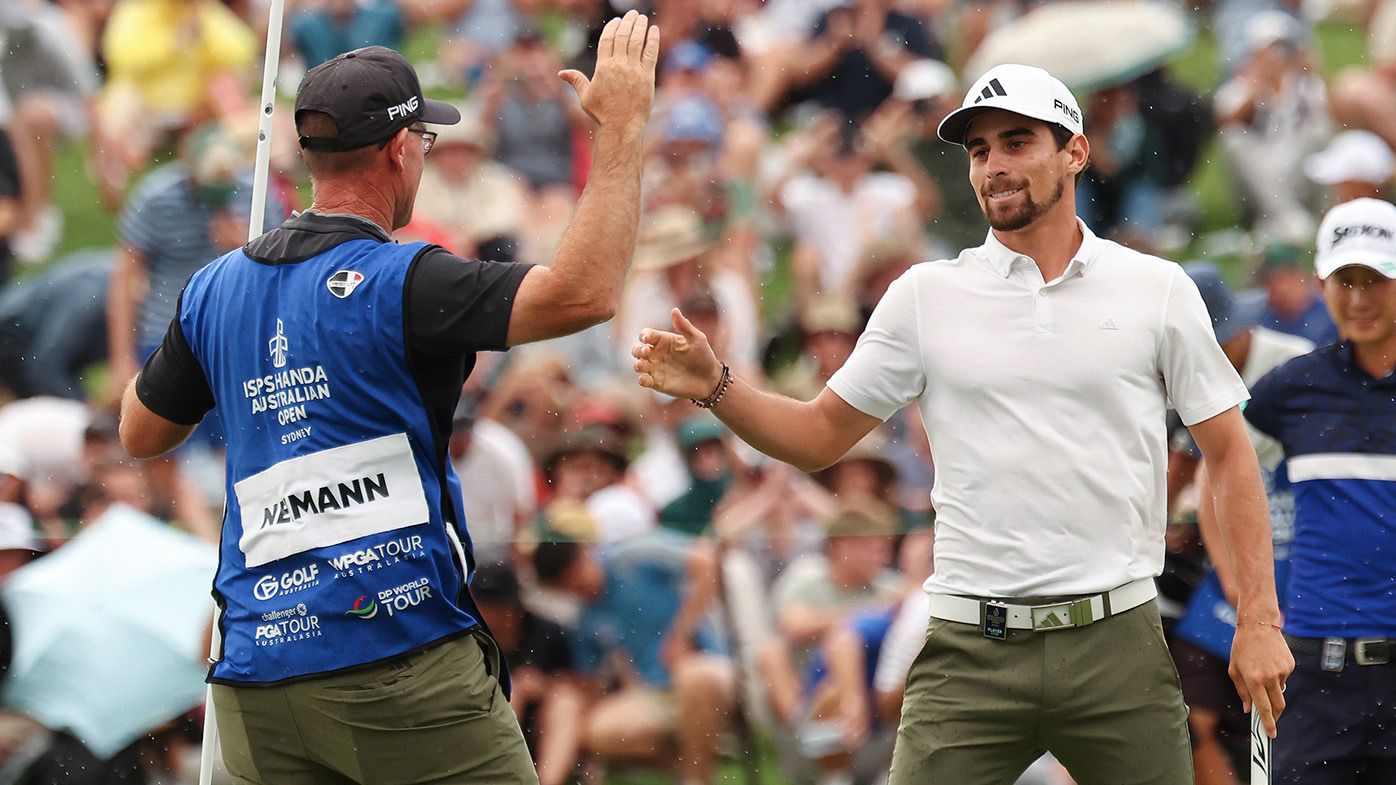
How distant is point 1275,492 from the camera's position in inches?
217

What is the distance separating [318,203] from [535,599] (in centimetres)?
304

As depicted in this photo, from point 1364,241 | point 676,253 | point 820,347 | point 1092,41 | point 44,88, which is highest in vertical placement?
point 44,88

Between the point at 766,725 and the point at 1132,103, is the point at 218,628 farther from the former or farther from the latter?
the point at 1132,103

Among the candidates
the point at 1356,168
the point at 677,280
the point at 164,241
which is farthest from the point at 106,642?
the point at 1356,168

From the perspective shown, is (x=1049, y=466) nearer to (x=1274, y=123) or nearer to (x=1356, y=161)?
(x=1356, y=161)

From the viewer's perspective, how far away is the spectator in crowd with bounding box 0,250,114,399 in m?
9.31

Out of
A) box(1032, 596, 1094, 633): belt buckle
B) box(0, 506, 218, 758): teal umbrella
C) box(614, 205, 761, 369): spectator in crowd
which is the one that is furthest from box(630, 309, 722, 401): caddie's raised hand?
box(614, 205, 761, 369): spectator in crowd

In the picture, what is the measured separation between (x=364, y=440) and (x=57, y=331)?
21.3ft

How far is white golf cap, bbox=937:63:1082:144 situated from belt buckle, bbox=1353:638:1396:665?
5.84 ft

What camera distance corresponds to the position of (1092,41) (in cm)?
1016

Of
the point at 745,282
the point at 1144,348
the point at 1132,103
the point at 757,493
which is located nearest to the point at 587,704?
the point at 757,493

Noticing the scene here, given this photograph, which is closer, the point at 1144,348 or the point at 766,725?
the point at 1144,348

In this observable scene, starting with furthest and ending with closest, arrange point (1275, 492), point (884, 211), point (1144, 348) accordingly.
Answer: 1. point (884, 211)
2. point (1275, 492)
3. point (1144, 348)

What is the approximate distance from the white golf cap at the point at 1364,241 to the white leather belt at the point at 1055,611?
1.56 meters
